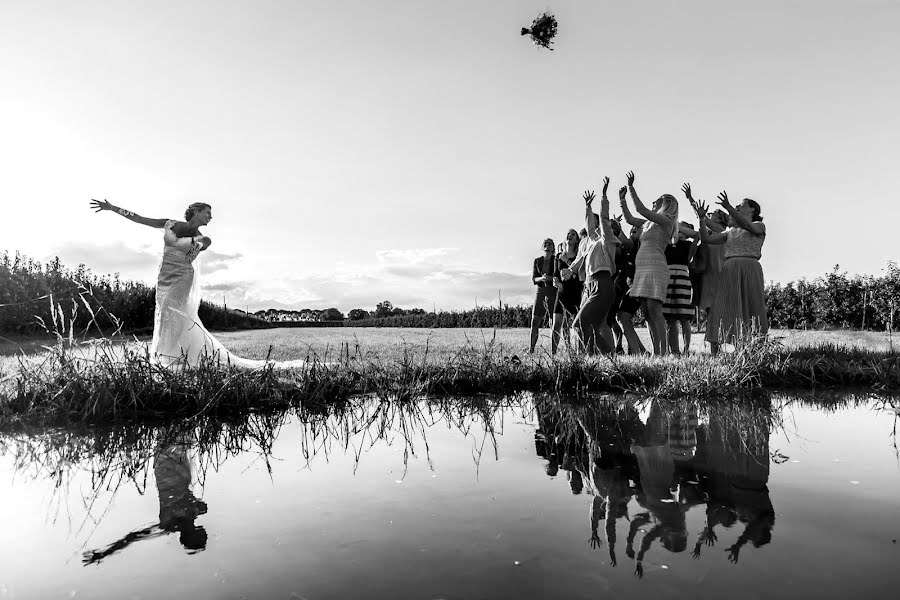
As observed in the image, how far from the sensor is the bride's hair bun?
8430 millimetres

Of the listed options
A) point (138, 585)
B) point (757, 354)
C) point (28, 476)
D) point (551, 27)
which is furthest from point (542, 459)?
point (551, 27)

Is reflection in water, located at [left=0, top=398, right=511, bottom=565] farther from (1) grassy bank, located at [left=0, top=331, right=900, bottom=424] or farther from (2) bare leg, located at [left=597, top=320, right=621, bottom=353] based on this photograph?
(2) bare leg, located at [left=597, top=320, right=621, bottom=353]

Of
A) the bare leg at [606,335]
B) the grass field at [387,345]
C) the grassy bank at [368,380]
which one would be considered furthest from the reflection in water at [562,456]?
the bare leg at [606,335]

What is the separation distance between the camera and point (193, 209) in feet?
27.6

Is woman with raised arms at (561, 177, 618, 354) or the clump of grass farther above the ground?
woman with raised arms at (561, 177, 618, 354)

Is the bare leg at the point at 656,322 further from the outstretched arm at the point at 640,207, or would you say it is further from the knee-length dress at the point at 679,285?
the outstretched arm at the point at 640,207

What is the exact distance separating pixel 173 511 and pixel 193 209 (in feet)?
21.2

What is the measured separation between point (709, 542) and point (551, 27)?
20.0ft

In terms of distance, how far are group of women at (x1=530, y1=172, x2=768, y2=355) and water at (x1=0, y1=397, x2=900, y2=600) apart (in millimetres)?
3664

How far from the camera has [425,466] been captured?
3.70m

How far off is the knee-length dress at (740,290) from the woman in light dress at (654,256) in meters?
0.79

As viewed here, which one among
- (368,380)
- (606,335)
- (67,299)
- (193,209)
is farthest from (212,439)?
(67,299)

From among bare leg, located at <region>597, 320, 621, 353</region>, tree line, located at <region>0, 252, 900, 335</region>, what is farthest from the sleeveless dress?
tree line, located at <region>0, 252, 900, 335</region>

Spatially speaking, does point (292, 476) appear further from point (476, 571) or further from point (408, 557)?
point (476, 571)
